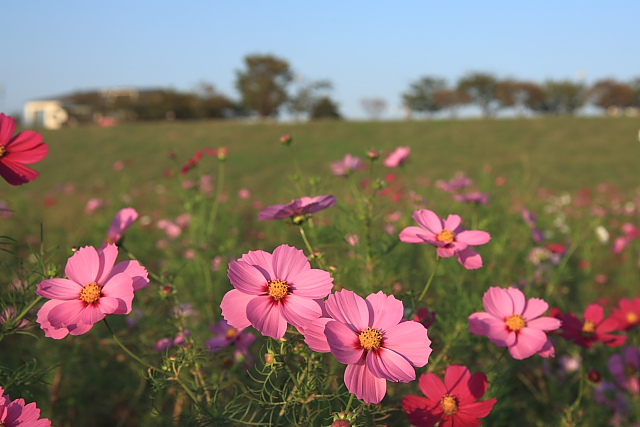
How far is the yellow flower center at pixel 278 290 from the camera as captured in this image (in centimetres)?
67

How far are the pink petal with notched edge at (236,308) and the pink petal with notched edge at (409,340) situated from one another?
185 mm

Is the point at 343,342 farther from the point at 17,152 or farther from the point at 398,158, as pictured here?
the point at 398,158

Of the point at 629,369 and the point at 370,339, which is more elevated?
the point at 370,339

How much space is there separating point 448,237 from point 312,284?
0.31 meters

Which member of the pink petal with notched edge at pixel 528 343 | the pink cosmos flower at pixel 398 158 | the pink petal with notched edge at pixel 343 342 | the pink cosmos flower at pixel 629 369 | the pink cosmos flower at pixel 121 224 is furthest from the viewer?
the pink cosmos flower at pixel 398 158

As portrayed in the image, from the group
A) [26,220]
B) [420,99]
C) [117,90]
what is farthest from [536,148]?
[117,90]

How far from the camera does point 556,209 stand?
13.2ft

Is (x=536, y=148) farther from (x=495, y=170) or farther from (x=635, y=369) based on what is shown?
(x=635, y=369)

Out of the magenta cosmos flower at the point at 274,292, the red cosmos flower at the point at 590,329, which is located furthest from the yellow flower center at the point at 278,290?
the red cosmos flower at the point at 590,329

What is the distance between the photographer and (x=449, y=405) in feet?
2.57

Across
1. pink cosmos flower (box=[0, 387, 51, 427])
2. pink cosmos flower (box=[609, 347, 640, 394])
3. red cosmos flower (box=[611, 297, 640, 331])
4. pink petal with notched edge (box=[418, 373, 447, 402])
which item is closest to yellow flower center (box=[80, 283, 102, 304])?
pink cosmos flower (box=[0, 387, 51, 427])

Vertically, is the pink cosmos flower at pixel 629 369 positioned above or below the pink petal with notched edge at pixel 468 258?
below

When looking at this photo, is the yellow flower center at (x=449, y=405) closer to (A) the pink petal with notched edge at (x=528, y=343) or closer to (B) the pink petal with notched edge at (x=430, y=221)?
(A) the pink petal with notched edge at (x=528, y=343)

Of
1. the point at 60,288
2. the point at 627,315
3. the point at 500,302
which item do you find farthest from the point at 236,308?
the point at 627,315
